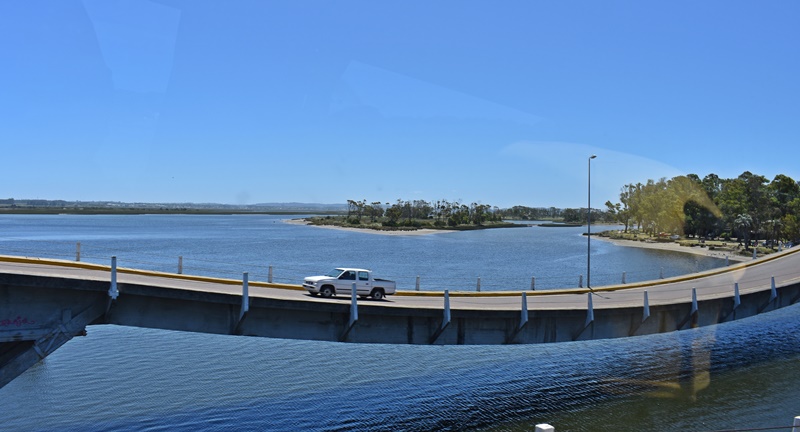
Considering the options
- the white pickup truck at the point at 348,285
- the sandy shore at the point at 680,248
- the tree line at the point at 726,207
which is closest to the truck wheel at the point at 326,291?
the white pickup truck at the point at 348,285

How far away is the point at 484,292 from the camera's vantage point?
27078mm

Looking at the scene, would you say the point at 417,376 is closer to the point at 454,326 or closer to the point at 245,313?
the point at 454,326

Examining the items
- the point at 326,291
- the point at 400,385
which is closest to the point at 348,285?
the point at 326,291

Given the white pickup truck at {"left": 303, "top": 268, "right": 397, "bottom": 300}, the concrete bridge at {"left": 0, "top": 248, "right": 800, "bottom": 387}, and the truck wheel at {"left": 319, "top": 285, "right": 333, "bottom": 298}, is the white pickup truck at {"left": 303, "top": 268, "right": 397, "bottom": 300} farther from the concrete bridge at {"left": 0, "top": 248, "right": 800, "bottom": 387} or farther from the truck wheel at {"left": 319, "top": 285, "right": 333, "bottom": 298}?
the concrete bridge at {"left": 0, "top": 248, "right": 800, "bottom": 387}

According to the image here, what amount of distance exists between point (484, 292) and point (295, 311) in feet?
34.4

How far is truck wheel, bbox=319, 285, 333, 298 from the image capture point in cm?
2495

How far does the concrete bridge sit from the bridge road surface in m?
0.07

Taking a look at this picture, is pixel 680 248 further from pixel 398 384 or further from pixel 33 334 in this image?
pixel 33 334

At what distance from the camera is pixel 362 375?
29.3 metres

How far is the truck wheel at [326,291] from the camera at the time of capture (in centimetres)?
2495

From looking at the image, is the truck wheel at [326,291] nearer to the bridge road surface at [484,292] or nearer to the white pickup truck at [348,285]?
the white pickup truck at [348,285]

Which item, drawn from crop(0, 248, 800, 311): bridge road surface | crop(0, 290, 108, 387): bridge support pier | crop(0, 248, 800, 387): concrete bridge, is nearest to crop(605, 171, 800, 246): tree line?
crop(0, 248, 800, 311): bridge road surface

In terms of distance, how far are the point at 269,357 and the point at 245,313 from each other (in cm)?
1447

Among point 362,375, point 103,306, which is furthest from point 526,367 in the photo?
point 103,306
